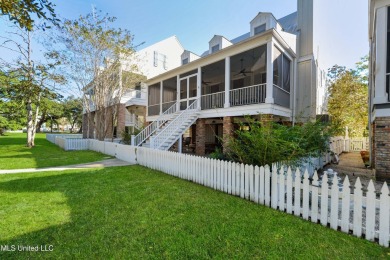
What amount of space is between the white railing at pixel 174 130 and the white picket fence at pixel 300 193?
290 cm

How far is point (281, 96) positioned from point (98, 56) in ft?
42.9

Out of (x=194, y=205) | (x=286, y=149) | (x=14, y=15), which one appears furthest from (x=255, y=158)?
(x=14, y=15)

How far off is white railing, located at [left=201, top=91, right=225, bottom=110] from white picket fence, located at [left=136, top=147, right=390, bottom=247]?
5.17 m

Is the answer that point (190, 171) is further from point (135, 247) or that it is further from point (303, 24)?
point (303, 24)

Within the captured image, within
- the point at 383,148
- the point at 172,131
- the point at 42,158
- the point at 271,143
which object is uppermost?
the point at 172,131

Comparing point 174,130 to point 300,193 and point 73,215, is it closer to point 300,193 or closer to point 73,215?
point 73,215

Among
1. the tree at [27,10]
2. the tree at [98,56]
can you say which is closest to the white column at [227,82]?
the tree at [27,10]

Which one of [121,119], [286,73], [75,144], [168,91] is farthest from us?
[121,119]

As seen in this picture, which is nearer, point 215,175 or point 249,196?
point 249,196

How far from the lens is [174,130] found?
11039 mm

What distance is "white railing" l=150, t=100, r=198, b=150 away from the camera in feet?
34.3

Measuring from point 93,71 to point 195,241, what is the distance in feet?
50.4

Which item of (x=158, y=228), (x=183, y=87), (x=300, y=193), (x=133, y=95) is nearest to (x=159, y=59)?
(x=133, y=95)

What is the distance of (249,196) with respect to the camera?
16.4 ft
